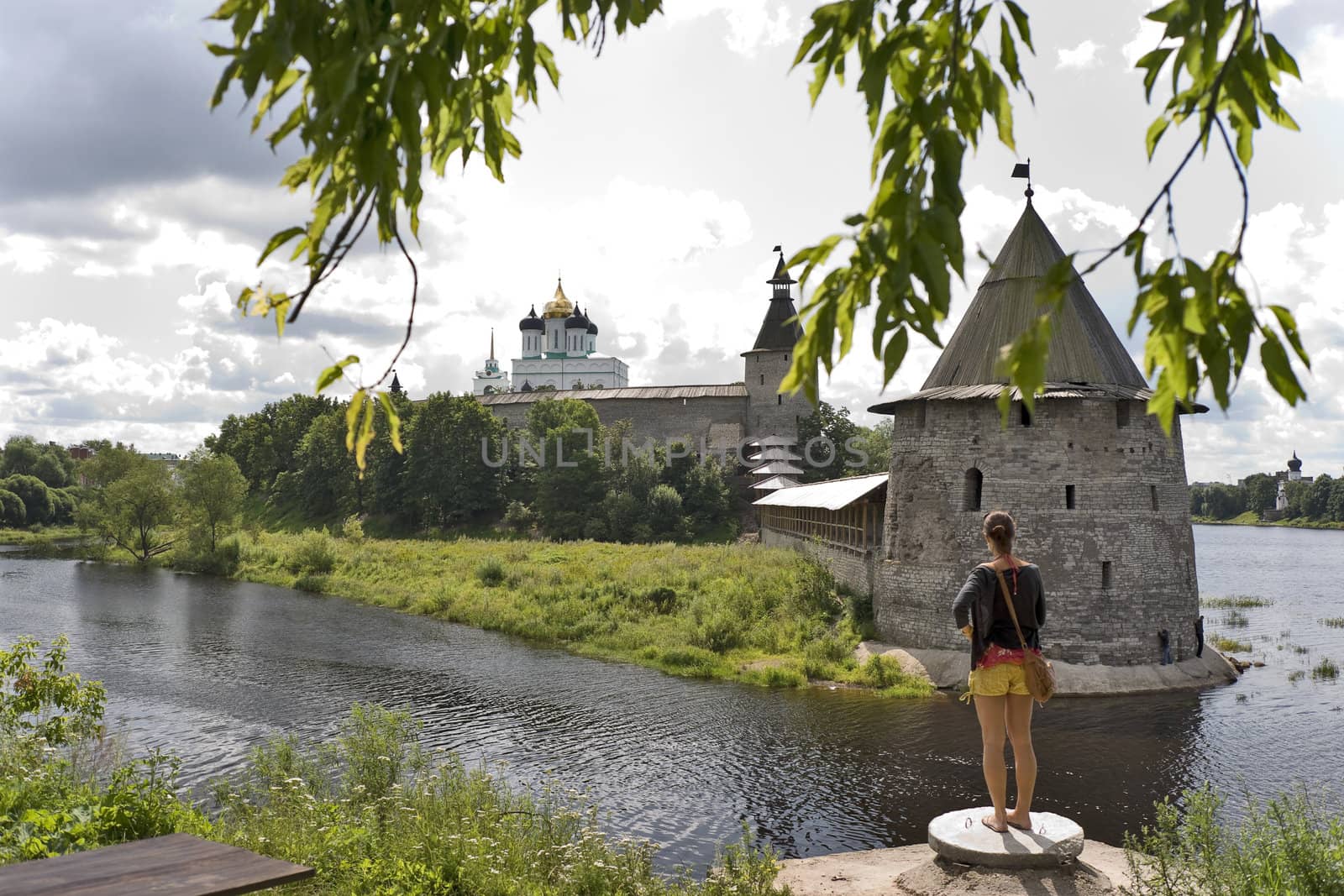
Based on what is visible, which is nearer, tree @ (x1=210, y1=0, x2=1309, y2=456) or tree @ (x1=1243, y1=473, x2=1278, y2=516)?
tree @ (x1=210, y1=0, x2=1309, y2=456)

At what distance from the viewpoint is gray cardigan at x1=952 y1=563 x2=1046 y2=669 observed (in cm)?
521

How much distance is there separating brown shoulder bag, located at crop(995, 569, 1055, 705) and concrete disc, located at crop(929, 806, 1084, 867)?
85cm

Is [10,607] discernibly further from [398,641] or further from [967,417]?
[967,417]

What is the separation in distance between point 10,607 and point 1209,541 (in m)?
70.5

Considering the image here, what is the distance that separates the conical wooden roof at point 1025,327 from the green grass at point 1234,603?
43.7ft

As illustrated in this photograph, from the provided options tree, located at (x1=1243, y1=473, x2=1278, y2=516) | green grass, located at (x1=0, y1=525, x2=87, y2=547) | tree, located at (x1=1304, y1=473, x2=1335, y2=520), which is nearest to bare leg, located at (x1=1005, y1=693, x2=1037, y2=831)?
green grass, located at (x1=0, y1=525, x2=87, y2=547)

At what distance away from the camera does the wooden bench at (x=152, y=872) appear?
9.00 feet

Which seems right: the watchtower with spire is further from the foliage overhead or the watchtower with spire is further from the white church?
the foliage overhead

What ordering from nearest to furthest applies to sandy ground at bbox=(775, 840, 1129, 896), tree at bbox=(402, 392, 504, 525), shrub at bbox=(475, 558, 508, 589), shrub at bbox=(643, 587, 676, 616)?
sandy ground at bbox=(775, 840, 1129, 896) < shrub at bbox=(643, 587, 676, 616) < shrub at bbox=(475, 558, 508, 589) < tree at bbox=(402, 392, 504, 525)

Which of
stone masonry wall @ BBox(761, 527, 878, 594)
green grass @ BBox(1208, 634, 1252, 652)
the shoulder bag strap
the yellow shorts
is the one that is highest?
the shoulder bag strap

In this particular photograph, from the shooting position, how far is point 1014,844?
210 inches

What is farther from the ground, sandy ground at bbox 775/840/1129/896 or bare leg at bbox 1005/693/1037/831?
bare leg at bbox 1005/693/1037/831

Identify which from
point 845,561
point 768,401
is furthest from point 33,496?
point 845,561

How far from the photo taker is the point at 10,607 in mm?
22734
